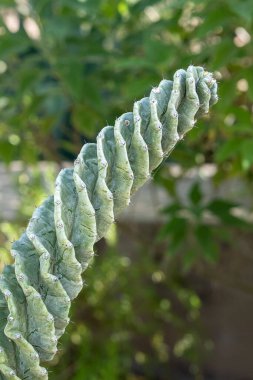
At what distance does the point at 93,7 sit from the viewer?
7.23ft

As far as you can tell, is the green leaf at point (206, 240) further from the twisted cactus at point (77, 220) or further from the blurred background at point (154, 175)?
the twisted cactus at point (77, 220)

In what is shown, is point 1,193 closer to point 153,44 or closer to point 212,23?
point 153,44

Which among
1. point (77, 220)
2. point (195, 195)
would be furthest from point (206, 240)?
point (77, 220)

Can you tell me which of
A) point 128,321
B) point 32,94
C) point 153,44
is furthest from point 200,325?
point 153,44

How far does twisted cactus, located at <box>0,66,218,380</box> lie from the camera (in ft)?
2.96

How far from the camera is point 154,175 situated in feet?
6.53

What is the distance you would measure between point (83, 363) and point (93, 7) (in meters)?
1.74

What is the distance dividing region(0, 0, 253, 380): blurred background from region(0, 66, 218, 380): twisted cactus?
985 millimetres

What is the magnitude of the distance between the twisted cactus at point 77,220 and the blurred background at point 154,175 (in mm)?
985

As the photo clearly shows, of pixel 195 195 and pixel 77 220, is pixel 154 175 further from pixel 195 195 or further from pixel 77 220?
pixel 77 220

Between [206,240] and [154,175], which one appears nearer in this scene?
[154,175]

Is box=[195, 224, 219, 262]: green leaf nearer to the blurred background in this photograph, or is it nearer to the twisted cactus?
the blurred background

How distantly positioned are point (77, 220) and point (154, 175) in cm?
107

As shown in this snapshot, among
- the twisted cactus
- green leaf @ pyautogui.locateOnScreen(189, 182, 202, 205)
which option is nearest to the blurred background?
green leaf @ pyautogui.locateOnScreen(189, 182, 202, 205)
